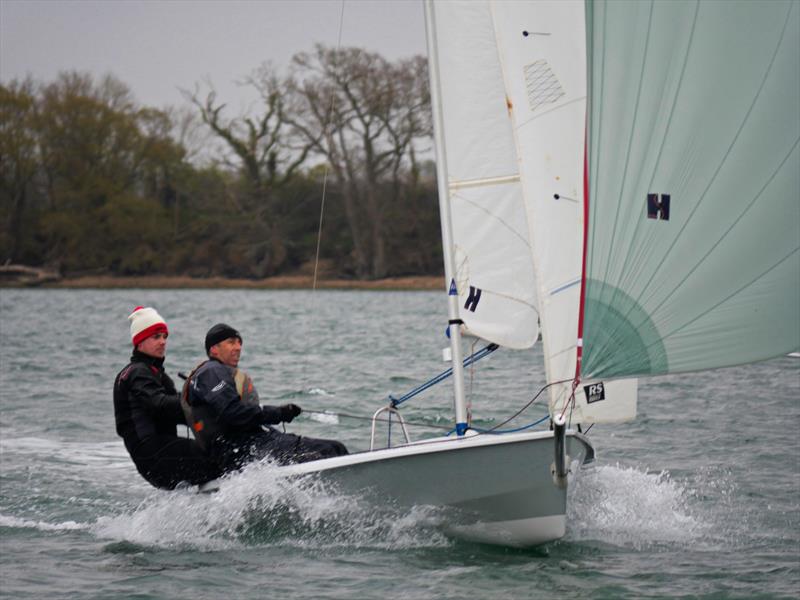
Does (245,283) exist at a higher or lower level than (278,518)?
higher

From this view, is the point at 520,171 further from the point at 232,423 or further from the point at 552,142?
the point at 232,423

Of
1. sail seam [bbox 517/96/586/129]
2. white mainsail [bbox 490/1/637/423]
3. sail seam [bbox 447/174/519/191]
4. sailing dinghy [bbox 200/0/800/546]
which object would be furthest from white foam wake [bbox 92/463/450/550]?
sail seam [bbox 517/96/586/129]

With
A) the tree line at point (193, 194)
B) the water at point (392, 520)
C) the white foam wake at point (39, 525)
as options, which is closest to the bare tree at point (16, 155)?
the tree line at point (193, 194)

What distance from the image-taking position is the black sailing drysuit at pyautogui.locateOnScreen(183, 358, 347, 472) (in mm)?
6973

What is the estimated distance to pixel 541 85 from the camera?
6691 mm

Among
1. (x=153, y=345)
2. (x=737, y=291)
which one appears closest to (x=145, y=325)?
(x=153, y=345)

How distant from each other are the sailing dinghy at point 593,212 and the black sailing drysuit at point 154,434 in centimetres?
67

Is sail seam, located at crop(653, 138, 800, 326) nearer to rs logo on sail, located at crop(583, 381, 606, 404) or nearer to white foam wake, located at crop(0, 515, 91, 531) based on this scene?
rs logo on sail, located at crop(583, 381, 606, 404)

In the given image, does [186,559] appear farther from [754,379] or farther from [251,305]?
[251,305]

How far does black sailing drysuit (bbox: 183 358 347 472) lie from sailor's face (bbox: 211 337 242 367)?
4 cm

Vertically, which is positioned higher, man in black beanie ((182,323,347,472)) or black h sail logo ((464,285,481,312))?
black h sail logo ((464,285,481,312))

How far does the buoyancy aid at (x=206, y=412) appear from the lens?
7086 mm

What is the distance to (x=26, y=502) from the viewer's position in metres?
8.55

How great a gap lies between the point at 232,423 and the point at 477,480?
55.0 inches
